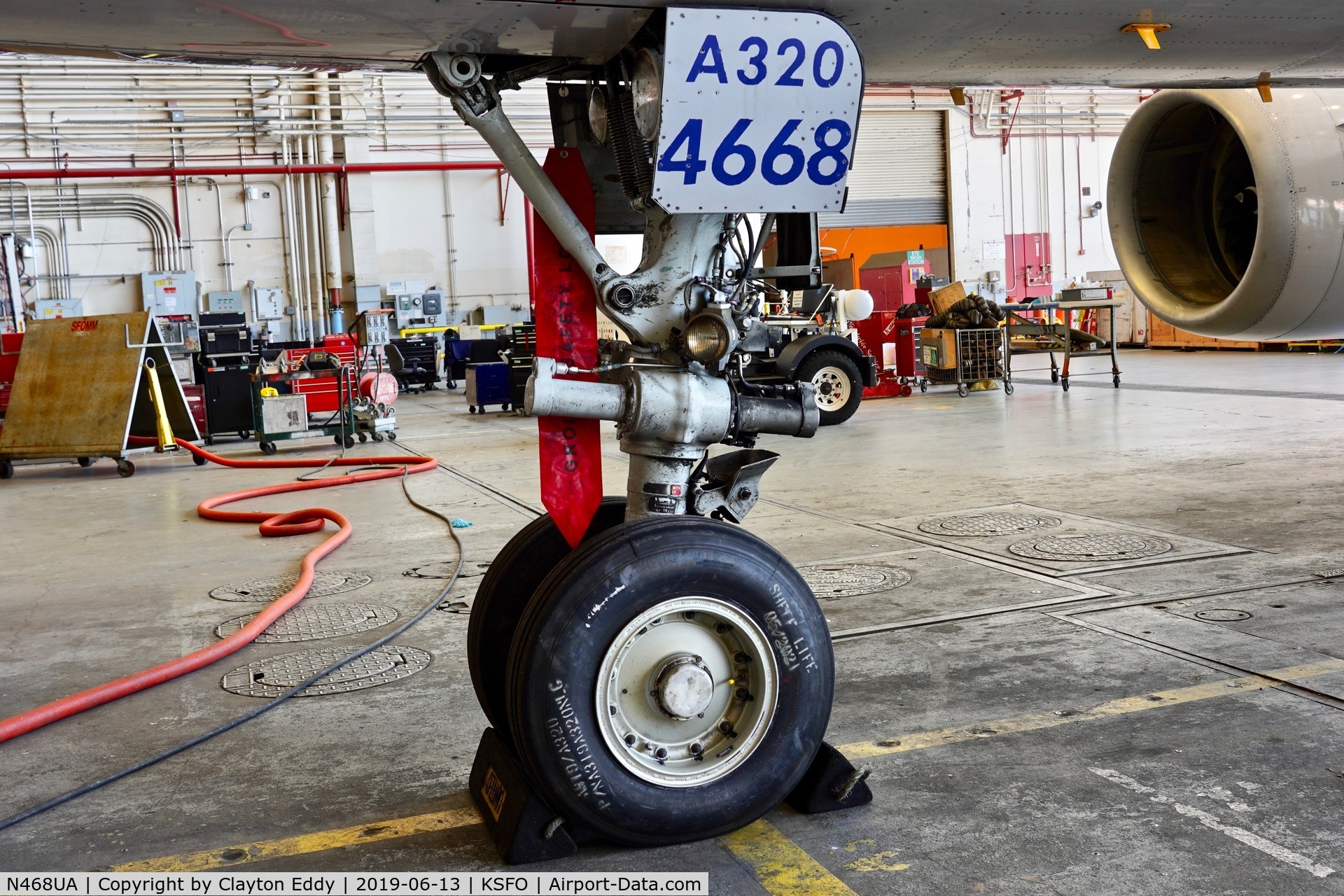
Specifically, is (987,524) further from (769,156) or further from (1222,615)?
(769,156)

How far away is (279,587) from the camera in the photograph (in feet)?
18.9

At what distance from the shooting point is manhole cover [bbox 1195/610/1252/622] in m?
4.39

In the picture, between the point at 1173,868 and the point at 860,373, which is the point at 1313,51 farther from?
the point at 860,373

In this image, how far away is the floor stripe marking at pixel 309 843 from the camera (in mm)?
2672

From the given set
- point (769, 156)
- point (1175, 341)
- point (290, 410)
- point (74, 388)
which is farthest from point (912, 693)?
point (1175, 341)

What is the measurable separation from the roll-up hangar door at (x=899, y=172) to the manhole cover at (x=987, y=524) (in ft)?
60.6

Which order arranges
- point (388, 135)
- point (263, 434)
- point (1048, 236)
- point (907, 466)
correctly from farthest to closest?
point (1048, 236)
point (388, 135)
point (263, 434)
point (907, 466)

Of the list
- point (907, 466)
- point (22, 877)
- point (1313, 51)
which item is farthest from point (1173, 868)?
point (907, 466)

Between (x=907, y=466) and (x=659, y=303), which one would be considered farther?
(x=907, y=466)

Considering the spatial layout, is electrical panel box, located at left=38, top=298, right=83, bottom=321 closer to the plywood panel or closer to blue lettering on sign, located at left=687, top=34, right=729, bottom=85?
the plywood panel

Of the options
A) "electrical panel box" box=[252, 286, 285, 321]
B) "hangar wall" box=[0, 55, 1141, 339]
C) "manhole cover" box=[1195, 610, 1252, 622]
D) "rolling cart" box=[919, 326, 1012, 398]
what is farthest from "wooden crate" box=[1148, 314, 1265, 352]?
"manhole cover" box=[1195, 610, 1252, 622]

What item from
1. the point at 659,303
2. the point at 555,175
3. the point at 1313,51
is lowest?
the point at 659,303

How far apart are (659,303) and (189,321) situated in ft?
57.0

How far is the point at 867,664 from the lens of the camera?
4.06 meters
